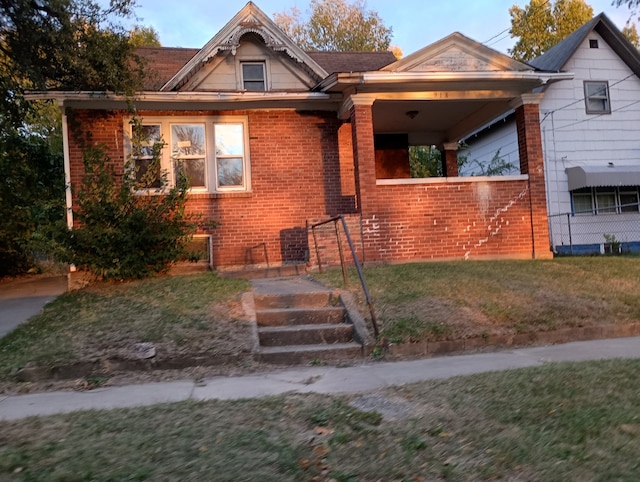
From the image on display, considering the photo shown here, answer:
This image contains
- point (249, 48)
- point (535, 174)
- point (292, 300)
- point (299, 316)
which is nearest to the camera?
point (299, 316)

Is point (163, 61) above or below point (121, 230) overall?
above

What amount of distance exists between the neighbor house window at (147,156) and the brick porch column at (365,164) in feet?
12.4

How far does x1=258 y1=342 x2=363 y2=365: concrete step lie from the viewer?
6.44m

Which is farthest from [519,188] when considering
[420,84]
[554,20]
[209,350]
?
[554,20]

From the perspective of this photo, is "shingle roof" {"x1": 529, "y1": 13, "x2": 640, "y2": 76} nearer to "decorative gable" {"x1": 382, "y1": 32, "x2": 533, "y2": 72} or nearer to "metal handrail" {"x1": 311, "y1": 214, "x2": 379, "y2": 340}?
"decorative gable" {"x1": 382, "y1": 32, "x2": 533, "y2": 72}

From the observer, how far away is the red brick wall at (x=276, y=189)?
11461mm

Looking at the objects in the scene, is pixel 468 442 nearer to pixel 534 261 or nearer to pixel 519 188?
pixel 534 261

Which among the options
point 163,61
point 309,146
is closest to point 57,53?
point 163,61

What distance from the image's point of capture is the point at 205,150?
11672 mm

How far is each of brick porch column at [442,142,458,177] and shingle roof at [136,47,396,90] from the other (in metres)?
2.85

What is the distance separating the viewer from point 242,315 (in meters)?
7.32

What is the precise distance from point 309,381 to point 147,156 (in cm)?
736

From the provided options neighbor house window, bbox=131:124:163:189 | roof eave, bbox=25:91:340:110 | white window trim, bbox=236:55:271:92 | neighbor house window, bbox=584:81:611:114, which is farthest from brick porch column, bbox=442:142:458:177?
neighbor house window, bbox=131:124:163:189

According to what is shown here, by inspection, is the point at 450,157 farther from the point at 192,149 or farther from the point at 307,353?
the point at 307,353
